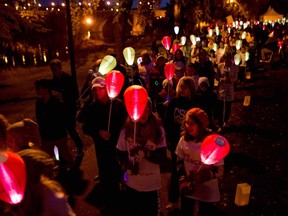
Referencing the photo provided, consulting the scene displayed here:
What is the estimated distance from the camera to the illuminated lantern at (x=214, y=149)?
350cm

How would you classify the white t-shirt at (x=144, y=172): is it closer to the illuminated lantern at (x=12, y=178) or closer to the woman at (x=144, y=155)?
the woman at (x=144, y=155)

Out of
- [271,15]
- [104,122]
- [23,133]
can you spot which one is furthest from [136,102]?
[271,15]

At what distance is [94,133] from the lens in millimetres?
5594

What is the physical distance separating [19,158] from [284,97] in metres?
12.1

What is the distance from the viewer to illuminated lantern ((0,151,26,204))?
7.84ft

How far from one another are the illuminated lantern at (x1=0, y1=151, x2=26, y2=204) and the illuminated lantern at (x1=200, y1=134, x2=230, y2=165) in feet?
6.12

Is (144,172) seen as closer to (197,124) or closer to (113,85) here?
(197,124)

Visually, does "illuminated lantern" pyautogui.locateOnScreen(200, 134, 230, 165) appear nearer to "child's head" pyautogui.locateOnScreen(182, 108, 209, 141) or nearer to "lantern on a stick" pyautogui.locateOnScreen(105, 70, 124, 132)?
"child's head" pyautogui.locateOnScreen(182, 108, 209, 141)

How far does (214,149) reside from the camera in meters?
3.54

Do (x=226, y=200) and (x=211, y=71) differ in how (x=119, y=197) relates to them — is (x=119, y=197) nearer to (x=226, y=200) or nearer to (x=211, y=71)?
(x=226, y=200)

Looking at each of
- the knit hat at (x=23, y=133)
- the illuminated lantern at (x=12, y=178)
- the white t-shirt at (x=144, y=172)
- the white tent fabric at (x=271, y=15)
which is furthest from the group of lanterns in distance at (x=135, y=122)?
the white tent fabric at (x=271, y=15)

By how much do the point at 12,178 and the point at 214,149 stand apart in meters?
1.97

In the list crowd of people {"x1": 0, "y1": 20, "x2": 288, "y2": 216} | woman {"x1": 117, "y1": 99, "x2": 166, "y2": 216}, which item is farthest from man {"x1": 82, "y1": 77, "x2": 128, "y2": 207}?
woman {"x1": 117, "y1": 99, "x2": 166, "y2": 216}

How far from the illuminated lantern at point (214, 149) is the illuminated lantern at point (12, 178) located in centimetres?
187
